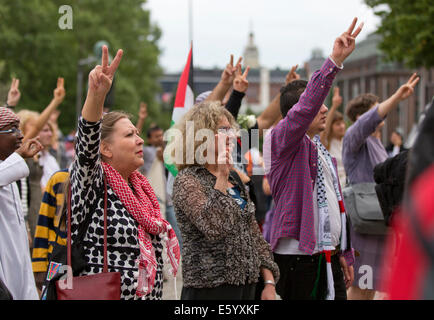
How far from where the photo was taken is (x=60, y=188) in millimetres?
4121

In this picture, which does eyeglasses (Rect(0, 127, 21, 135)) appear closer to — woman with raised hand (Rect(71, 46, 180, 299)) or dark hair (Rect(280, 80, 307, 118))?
woman with raised hand (Rect(71, 46, 180, 299))

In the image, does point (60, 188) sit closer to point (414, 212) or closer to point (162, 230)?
point (162, 230)

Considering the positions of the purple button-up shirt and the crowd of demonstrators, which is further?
the purple button-up shirt

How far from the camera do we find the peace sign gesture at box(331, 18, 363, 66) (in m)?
3.50

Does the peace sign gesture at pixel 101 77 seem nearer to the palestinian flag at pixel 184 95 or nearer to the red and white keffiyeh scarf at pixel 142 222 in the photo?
the red and white keffiyeh scarf at pixel 142 222

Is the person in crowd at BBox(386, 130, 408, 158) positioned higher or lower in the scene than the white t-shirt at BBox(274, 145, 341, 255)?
higher

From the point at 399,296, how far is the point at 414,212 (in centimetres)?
→ 18

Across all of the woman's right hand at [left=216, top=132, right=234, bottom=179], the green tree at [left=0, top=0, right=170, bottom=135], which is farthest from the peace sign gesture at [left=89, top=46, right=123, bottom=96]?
the green tree at [left=0, top=0, right=170, bottom=135]

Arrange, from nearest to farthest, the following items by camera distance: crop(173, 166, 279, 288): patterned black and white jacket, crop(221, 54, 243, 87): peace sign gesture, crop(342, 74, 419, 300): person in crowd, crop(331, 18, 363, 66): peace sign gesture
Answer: crop(173, 166, 279, 288): patterned black and white jacket → crop(331, 18, 363, 66): peace sign gesture → crop(221, 54, 243, 87): peace sign gesture → crop(342, 74, 419, 300): person in crowd

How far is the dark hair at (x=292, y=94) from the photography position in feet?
13.6

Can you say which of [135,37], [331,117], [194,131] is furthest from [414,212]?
[135,37]

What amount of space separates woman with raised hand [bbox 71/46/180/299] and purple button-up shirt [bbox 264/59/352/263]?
914 millimetres

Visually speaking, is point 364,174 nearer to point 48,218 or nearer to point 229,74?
point 229,74

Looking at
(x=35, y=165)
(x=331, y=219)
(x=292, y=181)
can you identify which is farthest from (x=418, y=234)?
(x=35, y=165)
